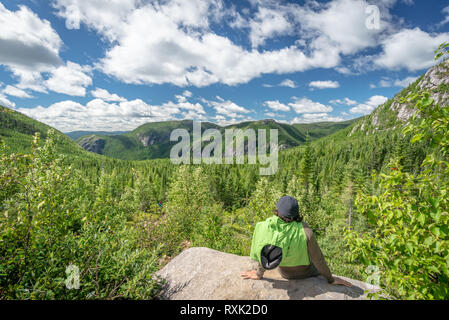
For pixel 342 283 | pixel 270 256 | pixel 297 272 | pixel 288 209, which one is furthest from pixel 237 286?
pixel 342 283

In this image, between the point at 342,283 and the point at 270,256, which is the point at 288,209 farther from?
the point at 342,283

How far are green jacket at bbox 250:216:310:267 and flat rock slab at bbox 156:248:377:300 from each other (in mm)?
716

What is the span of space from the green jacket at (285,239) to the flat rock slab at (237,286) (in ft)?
2.35

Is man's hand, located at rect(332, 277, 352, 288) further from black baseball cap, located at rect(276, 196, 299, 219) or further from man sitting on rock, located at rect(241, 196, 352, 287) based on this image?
black baseball cap, located at rect(276, 196, 299, 219)

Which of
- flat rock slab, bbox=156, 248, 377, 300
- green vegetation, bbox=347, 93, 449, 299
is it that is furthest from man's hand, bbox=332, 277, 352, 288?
green vegetation, bbox=347, 93, 449, 299

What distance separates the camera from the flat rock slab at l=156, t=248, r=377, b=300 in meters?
4.67

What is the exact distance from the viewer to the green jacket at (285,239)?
4.37 m

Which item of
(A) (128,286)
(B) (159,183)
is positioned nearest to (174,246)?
(A) (128,286)

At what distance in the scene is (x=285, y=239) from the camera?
438cm

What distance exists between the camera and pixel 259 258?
178 inches

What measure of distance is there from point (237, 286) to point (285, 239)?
1871 mm

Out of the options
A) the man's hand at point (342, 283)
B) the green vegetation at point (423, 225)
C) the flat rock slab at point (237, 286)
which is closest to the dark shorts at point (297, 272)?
the flat rock slab at point (237, 286)
